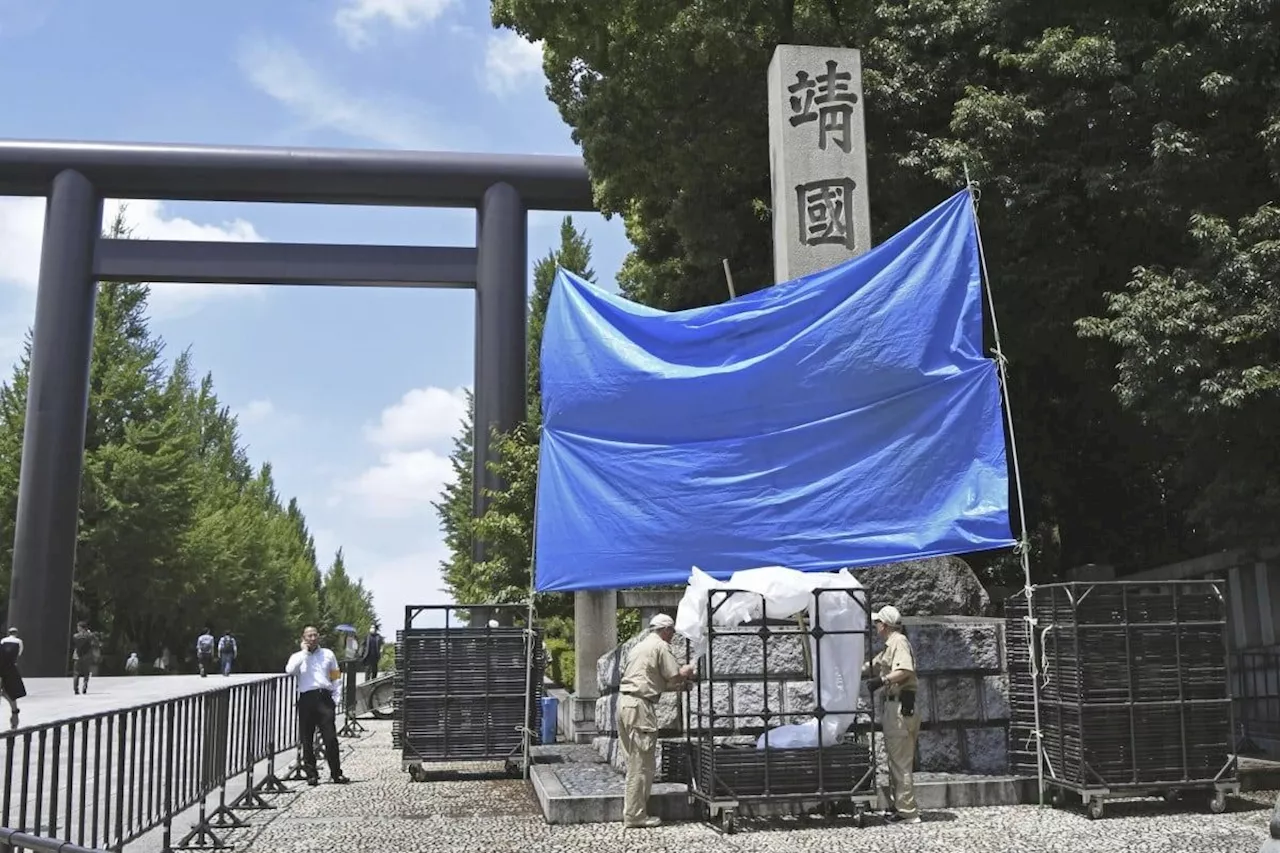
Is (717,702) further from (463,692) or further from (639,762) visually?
(463,692)

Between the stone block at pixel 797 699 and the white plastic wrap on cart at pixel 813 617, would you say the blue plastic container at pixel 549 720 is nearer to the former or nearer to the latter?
the stone block at pixel 797 699

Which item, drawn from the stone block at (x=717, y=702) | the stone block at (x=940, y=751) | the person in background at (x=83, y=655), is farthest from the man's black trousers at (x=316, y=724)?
the person in background at (x=83, y=655)

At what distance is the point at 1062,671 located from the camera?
9.26 m

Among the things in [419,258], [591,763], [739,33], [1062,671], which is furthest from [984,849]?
[419,258]

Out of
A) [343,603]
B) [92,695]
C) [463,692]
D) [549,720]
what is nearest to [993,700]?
[463,692]

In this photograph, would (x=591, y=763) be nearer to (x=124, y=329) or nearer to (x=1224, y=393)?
(x=1224, y=393)

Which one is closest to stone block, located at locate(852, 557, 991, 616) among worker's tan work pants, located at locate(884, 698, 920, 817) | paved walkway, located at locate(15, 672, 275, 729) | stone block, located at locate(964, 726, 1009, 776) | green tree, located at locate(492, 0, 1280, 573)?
stone block, located at locate(964, 726, 1009, 776)

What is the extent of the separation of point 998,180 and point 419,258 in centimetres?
1647

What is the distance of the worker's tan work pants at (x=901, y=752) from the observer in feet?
29.6

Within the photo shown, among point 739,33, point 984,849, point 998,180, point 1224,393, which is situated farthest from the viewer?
point 739,33

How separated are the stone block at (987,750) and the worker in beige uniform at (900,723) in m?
1.25

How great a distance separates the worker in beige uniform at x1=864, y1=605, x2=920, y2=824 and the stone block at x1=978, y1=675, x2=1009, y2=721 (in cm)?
130

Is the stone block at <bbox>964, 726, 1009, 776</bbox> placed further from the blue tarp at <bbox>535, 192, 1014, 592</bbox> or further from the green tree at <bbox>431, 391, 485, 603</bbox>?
the green tree at <bbox>431, 391, 485, 603</bbox>

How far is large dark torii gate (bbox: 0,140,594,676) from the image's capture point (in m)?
28.1
